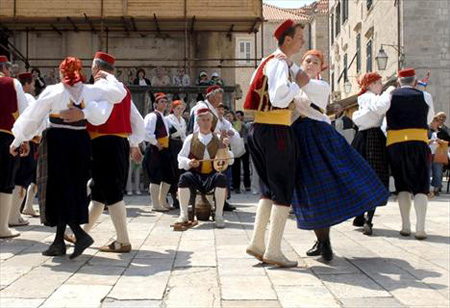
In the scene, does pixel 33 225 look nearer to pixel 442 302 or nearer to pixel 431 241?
pixel 431 241

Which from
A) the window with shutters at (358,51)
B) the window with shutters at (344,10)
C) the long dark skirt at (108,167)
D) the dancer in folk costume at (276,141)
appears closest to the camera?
the dancer in folk costume at (276,141)

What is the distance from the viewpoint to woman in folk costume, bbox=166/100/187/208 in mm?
9753

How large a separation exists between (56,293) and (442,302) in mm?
2595

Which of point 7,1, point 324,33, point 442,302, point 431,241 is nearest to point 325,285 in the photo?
point 442,302

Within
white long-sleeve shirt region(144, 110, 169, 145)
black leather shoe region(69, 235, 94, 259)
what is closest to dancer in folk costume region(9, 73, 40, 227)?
white long-sleeve shirt region(144, 110, 169, 145)

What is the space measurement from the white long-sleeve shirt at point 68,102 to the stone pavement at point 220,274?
1.19 metres

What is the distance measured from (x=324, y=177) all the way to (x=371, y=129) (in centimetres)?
228

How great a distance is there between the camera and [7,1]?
17562 mm

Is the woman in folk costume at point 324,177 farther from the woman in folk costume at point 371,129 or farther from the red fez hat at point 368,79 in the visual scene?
the red fez hat at point 368,79

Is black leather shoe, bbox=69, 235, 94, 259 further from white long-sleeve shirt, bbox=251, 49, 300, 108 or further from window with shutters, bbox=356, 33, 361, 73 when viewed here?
window with shutters, bbox=356, 33, 361, 73

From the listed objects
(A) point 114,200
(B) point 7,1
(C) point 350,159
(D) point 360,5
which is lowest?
(A) point 114,200

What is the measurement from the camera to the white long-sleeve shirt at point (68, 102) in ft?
16.7

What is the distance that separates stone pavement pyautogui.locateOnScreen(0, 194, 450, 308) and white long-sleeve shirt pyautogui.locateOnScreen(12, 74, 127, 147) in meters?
1.19

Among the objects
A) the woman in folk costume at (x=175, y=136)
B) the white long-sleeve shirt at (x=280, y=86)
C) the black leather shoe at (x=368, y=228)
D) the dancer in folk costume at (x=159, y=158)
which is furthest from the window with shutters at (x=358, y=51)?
the white long-sleeve shirt at (x=280, y=86)
